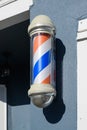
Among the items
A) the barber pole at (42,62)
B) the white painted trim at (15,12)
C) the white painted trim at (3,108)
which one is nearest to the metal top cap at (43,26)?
the barber pole at (42,62)

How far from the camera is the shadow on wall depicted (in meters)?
2.88

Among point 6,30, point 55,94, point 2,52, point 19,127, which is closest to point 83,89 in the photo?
point 55,94

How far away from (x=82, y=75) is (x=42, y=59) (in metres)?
0.28

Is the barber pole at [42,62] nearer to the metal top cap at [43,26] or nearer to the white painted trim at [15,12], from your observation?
the metal top cap at [43,26]

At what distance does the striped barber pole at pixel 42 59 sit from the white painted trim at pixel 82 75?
0.64 ft

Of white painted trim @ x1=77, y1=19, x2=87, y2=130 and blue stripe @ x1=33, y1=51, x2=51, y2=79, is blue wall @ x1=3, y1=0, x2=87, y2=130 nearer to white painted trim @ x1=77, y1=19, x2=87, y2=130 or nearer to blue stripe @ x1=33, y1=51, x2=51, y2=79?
white painted trim @ x1=77, y1=19, x2=87, y2=130

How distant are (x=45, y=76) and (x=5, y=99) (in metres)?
2.52

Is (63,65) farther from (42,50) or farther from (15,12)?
(15,12)

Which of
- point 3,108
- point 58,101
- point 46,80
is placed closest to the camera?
point 46,80

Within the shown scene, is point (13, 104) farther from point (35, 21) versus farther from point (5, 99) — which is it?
point (35, 21)

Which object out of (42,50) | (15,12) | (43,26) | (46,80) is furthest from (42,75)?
(15,12)

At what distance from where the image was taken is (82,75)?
2.77 m

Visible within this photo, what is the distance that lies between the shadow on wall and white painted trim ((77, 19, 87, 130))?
0.15 meters

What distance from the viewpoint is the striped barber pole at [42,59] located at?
277 centimetres
